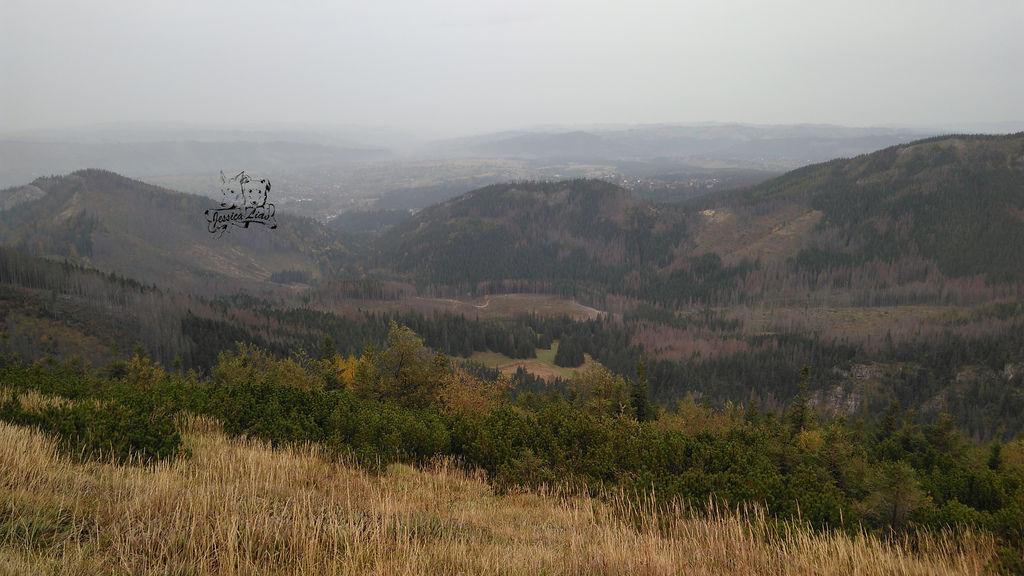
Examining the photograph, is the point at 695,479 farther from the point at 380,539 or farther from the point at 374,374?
the point at 374,374

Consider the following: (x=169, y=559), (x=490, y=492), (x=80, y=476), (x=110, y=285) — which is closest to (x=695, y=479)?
(x=490, y=492)

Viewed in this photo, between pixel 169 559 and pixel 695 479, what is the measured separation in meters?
12.7

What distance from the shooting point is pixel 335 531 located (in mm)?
8484

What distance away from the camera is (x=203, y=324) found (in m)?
140

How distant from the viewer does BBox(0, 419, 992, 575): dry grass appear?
289 inches

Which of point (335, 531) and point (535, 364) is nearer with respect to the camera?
point (335, 531)
